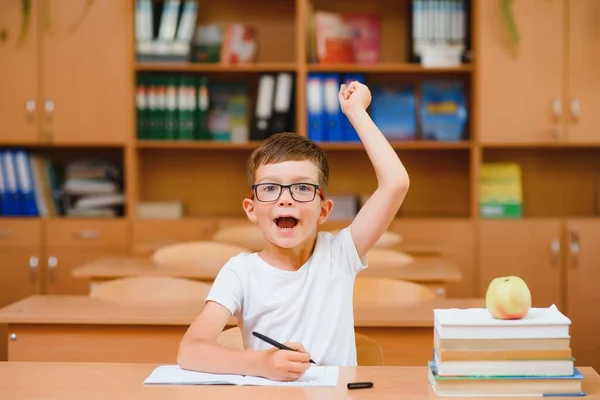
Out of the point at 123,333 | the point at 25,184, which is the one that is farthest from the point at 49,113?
the point at 123,333

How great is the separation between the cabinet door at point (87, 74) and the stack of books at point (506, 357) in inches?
140

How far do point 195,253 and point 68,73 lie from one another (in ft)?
5.19

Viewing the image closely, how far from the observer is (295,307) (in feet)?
5.84

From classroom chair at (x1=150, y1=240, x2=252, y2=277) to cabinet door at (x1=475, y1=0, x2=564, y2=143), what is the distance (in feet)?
5.62

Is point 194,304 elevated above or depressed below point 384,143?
below

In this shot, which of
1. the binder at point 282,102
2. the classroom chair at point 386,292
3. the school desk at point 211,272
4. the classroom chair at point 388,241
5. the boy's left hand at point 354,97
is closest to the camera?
the boy's left hand at point 354,97

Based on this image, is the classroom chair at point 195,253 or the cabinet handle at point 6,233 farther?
the cabinet handle at point 6,233

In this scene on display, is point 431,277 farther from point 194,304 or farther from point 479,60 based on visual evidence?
point 479,60

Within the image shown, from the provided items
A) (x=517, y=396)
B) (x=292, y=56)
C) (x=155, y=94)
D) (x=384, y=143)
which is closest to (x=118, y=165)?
(x=155, y=94)

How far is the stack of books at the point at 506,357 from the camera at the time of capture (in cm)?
137

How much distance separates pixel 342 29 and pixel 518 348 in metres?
3.63

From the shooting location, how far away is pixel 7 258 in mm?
4703

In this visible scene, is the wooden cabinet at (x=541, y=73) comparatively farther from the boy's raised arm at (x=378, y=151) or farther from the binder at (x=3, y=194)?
the boy's raised arm at (x=378, y=151)

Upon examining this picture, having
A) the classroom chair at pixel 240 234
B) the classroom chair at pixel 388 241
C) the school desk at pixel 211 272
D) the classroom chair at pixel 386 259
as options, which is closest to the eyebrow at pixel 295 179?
the school desk at pixel 211 272
